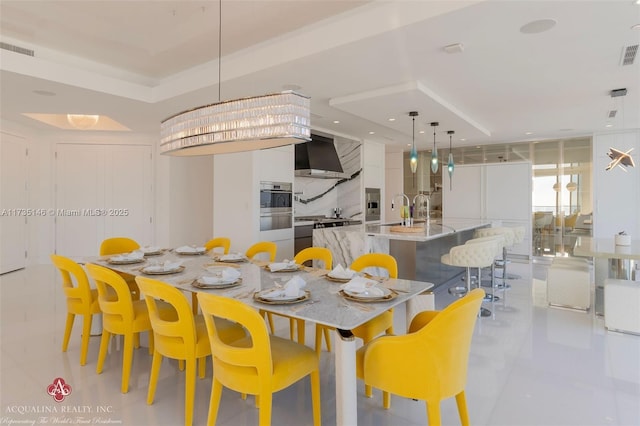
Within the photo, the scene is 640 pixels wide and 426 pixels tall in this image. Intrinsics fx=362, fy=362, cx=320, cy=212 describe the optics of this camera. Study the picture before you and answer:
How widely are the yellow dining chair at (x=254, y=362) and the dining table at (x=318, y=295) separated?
0.20 m

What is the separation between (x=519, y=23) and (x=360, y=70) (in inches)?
55.9

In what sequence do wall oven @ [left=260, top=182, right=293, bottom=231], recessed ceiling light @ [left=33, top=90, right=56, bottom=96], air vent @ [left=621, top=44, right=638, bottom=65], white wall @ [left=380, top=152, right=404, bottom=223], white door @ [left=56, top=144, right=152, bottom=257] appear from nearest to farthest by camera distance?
air vent @ [left=621, top=44, right=638, bottom=65]
recessed ceiling light @ [left=33, top=90, right=56, bottom=96]
wall oven @ [left=260, top=182, right=293, bottom=231]
white door @ [left=56, top=144, right=152, bottom=257]
white wall @ [left=380, top=152, right=404, bottom=223]

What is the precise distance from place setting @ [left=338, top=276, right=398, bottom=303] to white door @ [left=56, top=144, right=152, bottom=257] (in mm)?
6336

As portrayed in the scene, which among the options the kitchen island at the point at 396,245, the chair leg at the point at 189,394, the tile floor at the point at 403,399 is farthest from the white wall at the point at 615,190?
the chair leg at the point at 189,394

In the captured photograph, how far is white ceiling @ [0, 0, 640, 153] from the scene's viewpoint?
279 centimetres

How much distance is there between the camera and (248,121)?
2.46 meters

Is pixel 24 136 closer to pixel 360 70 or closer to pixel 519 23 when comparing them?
pixel 360 70

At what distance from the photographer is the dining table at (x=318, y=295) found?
166 cm

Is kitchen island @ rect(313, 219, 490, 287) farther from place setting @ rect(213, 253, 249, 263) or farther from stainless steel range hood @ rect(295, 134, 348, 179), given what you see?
stainless steel range hood @ rect(295, 134, 348, 179)

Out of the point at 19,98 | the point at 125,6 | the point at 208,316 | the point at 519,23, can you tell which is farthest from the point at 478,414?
the point at 19,98

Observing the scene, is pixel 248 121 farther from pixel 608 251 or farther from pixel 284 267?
pixel 608 251

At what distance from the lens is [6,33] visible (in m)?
3.63

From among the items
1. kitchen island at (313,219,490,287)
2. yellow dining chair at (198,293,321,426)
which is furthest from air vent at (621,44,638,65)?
yellow dining chair at (198,293,321,426)

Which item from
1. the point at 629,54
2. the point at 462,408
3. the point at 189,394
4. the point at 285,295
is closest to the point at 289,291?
the point at 285,295
